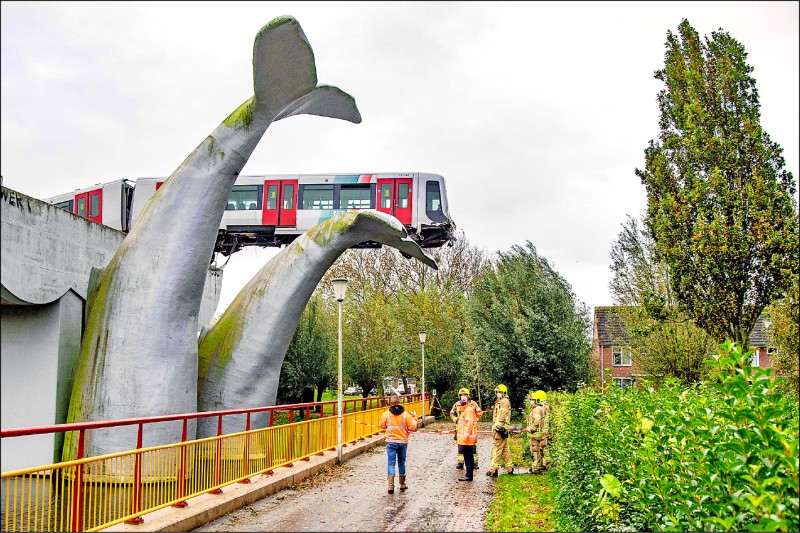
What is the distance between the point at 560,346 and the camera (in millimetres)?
29766

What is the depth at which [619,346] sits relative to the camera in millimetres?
38156

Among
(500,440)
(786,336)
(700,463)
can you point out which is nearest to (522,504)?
(500,440)

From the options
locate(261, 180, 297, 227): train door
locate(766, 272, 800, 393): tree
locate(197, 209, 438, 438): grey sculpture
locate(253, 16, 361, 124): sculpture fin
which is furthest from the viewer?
locate(261, 180, 297, 227): train door

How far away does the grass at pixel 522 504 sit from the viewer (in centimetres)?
970

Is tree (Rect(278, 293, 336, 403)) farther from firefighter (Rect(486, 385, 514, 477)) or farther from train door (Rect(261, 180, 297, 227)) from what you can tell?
firefighter (Rect(486, 385, 514, 477))

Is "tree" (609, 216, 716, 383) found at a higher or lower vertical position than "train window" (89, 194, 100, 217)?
lower

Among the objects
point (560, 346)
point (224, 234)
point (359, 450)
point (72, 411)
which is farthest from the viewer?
point (224, 234)

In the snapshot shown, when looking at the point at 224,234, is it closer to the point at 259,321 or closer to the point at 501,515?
the point at 259,321

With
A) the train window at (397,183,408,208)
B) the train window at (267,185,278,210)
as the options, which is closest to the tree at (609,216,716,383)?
the train window at (397,183,408,208)

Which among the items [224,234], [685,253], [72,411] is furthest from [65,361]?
[224,234]

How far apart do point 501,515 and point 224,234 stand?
24377mm

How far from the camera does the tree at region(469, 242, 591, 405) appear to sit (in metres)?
A: 29.8

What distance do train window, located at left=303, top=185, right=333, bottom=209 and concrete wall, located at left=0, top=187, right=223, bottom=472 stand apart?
16318 millimetres

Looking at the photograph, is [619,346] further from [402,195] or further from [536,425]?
[536,425]
